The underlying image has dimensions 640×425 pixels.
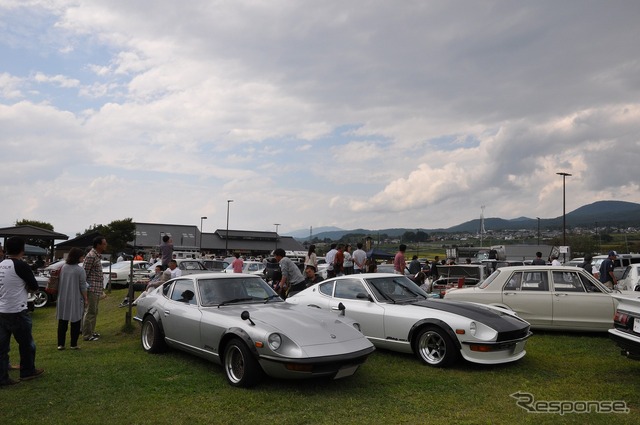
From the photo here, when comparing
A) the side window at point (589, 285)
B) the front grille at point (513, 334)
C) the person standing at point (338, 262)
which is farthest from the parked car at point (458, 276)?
the front grille at point (513, 334)

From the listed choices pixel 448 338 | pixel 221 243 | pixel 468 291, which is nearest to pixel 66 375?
pixel 448 338

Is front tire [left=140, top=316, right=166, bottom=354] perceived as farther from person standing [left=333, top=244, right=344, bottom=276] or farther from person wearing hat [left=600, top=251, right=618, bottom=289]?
person wearing hat [left=600, top=251, right=618, bottom=289]

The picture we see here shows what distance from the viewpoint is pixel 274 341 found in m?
5.63

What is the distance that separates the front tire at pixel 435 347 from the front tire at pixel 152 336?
389 centimetres

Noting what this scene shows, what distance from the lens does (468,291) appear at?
31.8 feet

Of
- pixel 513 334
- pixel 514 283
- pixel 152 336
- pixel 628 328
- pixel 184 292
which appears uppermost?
pixel 514 283

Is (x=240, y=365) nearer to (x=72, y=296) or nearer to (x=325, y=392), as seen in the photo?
(x=325, y=392)

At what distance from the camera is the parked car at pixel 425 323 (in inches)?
258

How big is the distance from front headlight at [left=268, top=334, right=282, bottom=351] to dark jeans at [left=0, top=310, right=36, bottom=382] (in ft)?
10.2

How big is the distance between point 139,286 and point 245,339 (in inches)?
546

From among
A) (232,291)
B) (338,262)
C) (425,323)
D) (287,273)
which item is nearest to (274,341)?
(232,291)

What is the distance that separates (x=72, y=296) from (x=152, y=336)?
158cm

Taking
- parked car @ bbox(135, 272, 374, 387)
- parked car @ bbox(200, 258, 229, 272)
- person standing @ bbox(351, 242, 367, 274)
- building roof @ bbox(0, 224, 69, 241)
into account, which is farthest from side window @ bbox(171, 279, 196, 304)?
building roof @ bbox(0, 224, 69, 241)

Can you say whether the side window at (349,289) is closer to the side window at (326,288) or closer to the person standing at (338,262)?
the side window at (326,288)
